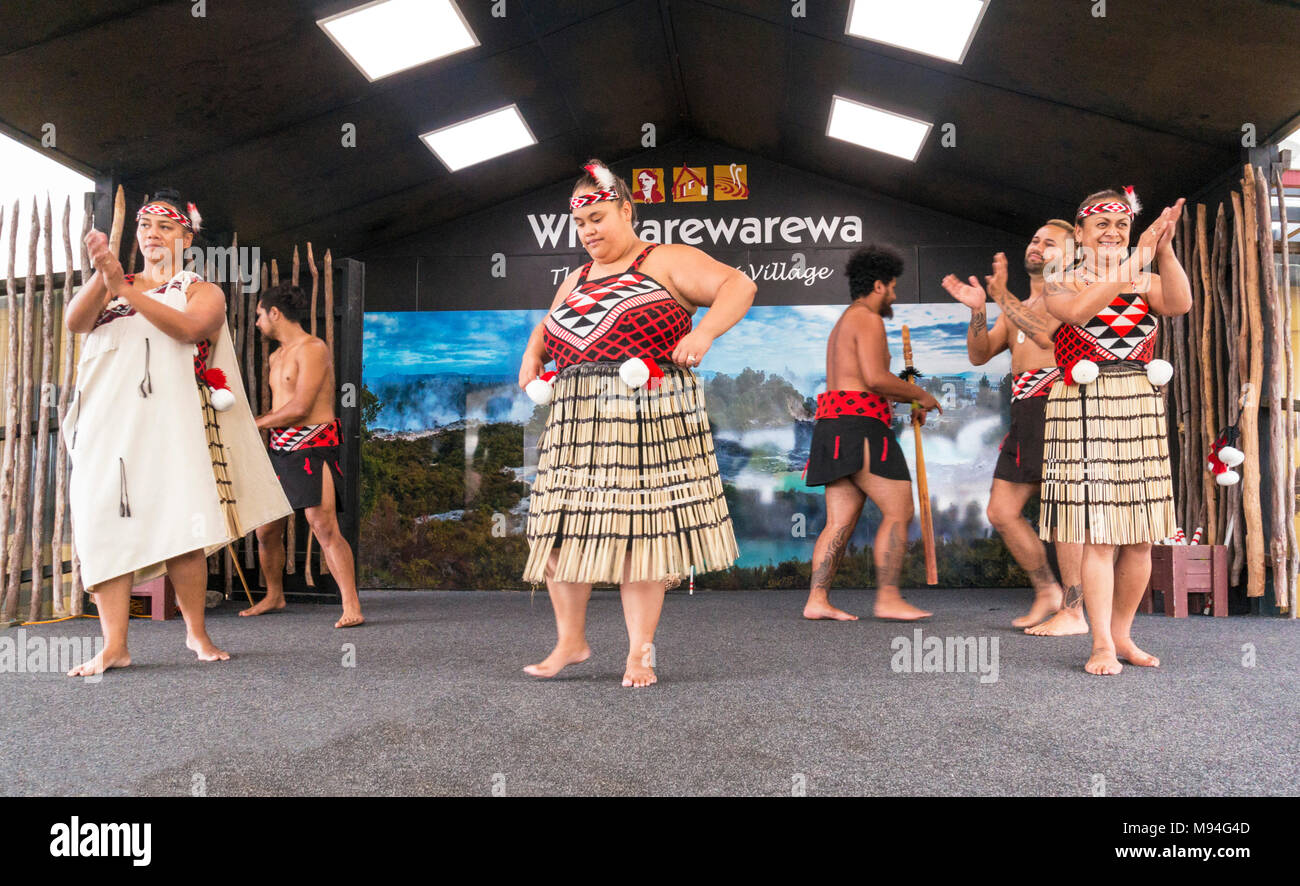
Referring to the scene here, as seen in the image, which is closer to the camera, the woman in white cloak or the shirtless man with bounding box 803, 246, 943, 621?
the woman in white cloak

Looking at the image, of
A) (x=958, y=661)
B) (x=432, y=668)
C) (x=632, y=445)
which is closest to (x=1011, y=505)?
(x=958, y=661)

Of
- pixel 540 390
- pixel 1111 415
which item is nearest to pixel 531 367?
pixel 540 390

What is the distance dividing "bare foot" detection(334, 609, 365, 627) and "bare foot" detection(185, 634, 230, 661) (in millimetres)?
1025

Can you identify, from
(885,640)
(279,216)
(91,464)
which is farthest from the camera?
(279,216)

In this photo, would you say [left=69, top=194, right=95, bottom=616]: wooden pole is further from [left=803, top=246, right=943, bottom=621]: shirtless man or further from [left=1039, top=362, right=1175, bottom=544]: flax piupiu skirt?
[left=1039, top=362, right=1175, bottom=544]: flax piupiu skirt

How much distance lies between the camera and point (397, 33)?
479 centimetres

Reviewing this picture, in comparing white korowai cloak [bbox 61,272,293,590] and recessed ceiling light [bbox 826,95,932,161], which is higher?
recessed ceiling light [bbox 826,95,932,161]

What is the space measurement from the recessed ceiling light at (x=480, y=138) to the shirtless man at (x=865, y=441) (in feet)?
8.94

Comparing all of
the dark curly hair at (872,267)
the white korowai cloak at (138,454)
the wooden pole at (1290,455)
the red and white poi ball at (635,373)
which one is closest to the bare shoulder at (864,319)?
the dark curly hair at (872,267)

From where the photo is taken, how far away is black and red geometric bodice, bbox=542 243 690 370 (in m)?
2.66

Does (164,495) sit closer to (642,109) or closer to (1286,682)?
(1286,682)

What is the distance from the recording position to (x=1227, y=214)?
16.5 feet

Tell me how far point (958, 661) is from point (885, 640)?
563 mm

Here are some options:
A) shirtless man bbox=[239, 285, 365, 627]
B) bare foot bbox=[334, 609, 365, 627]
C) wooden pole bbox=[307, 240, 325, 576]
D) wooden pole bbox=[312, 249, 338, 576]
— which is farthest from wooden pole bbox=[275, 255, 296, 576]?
bare foot bbox=[334, 609, 365, 627]
